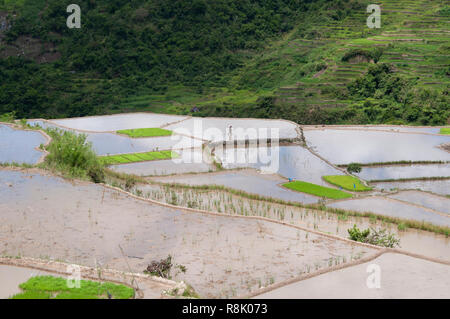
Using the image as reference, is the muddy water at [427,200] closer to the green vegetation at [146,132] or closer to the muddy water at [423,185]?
the muddy water at [423,185]

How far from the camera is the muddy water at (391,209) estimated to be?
1002cm

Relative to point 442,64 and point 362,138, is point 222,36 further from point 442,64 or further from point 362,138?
point 362,138

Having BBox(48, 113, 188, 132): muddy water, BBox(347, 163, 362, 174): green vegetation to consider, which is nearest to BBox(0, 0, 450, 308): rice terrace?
BBox(347, 163, 362, 174): green vegetation

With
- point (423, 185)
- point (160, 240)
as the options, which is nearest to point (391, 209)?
point (423, 185)

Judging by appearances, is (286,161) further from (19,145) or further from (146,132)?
(19,145)

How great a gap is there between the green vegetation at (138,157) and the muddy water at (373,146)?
13.7 ft

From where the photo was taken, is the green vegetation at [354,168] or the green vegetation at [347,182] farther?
the green vegetation at [354,168]

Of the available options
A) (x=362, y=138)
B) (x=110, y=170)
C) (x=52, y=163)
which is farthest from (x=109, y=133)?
(x=362, y=138)

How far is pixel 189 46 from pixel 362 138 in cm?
1461

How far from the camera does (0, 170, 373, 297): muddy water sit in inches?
275

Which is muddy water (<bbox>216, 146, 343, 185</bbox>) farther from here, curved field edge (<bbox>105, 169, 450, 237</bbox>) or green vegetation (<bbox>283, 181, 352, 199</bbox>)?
curved field edge (<bbox>105, 169, 450, 237</bbox>)

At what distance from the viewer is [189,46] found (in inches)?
1167

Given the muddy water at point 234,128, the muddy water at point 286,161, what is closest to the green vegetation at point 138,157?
the muddy water at point 286,161

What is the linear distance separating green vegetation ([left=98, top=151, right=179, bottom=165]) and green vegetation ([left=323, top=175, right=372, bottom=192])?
14.2 feet
